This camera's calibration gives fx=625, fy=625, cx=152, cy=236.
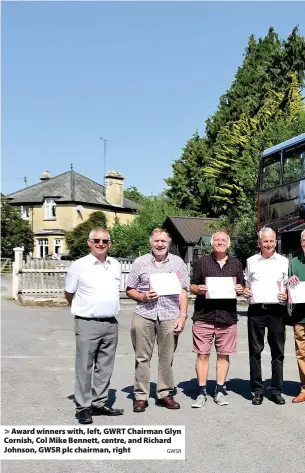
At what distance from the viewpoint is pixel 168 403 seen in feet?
22.1

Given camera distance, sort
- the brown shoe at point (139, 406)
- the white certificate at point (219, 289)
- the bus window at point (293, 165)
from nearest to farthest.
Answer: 1. the brown shoe at point (139, 406)
2. the white certificate at point (219, 289)
3. the bus window at point (293, 165)

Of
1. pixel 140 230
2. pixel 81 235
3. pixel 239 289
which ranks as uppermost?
pixel 140 230

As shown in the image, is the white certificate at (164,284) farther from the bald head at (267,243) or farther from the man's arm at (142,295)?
the bald head at (267,243)

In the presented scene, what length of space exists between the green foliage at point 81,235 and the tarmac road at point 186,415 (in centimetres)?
4046

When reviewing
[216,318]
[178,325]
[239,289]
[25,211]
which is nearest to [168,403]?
[178,325]

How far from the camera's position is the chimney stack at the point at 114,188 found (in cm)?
6256

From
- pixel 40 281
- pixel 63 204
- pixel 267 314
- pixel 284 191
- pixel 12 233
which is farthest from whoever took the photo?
pixel 63 204

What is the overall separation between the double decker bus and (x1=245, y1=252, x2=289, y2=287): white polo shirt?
28.1ft

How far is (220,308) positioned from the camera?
6969 mm

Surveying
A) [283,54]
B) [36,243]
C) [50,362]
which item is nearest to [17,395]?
[50,362]

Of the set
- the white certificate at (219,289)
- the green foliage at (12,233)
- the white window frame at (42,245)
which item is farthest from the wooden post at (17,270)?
the white window frame at (42,245)

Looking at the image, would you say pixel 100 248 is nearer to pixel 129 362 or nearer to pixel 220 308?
pixel 220 308

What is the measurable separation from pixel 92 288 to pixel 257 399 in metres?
2.29

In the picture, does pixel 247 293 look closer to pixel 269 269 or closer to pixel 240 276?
pixel 240 276
